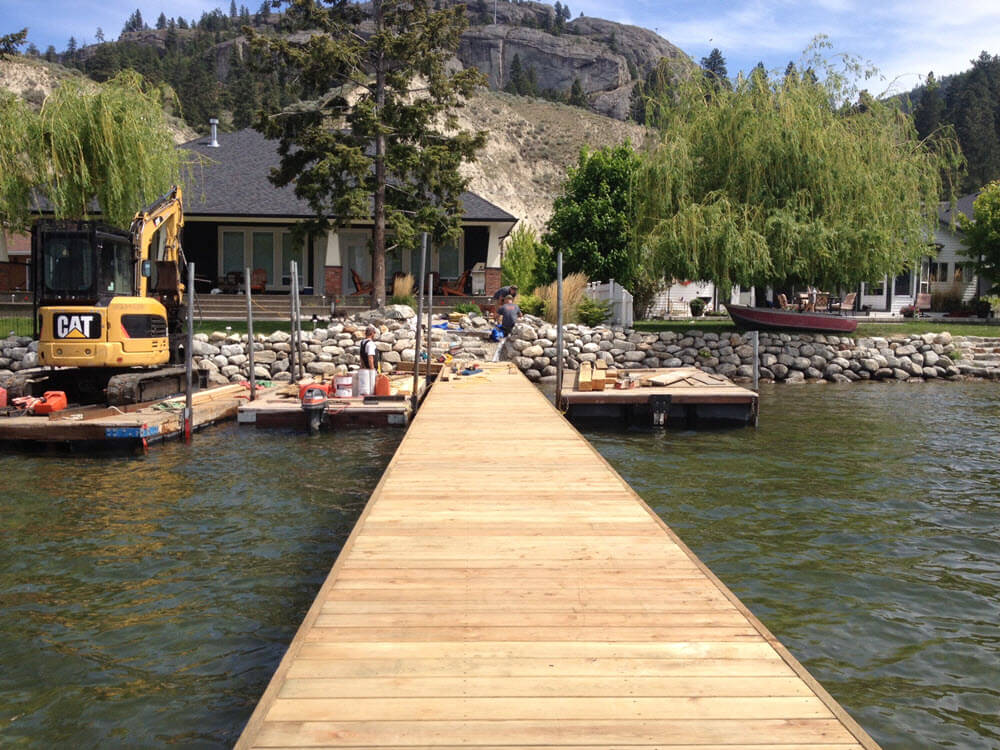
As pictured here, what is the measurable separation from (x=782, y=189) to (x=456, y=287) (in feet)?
38.1

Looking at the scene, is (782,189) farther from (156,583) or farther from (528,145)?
(528,145)

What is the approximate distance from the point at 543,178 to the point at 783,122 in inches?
2529

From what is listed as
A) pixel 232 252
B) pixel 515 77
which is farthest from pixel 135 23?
pixel 232 252

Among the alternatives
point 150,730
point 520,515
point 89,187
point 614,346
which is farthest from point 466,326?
point 150,730

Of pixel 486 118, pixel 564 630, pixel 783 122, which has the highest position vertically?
pixel 486 118

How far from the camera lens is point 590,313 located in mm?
25188

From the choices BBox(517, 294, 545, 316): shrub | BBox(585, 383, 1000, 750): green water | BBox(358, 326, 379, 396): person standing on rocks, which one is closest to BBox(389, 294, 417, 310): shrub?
BBox(517, 294, 545, 316): shrub

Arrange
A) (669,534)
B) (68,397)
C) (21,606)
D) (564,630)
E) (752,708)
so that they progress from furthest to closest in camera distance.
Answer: (68,397) < (21,606) < (669,534) < (564,630) < (752,708)

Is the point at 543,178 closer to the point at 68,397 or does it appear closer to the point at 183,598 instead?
the point at 68,397

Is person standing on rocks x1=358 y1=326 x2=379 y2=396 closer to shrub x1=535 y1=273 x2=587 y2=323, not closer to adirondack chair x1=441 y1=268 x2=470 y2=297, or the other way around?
shrub x1=535 y1=273 x2=587 y2=323

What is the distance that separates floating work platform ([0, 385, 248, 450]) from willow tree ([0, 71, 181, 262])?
25.5 feet

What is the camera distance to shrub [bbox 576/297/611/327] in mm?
25203

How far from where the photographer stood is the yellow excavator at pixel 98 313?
13.4m

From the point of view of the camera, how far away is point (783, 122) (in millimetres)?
23516
